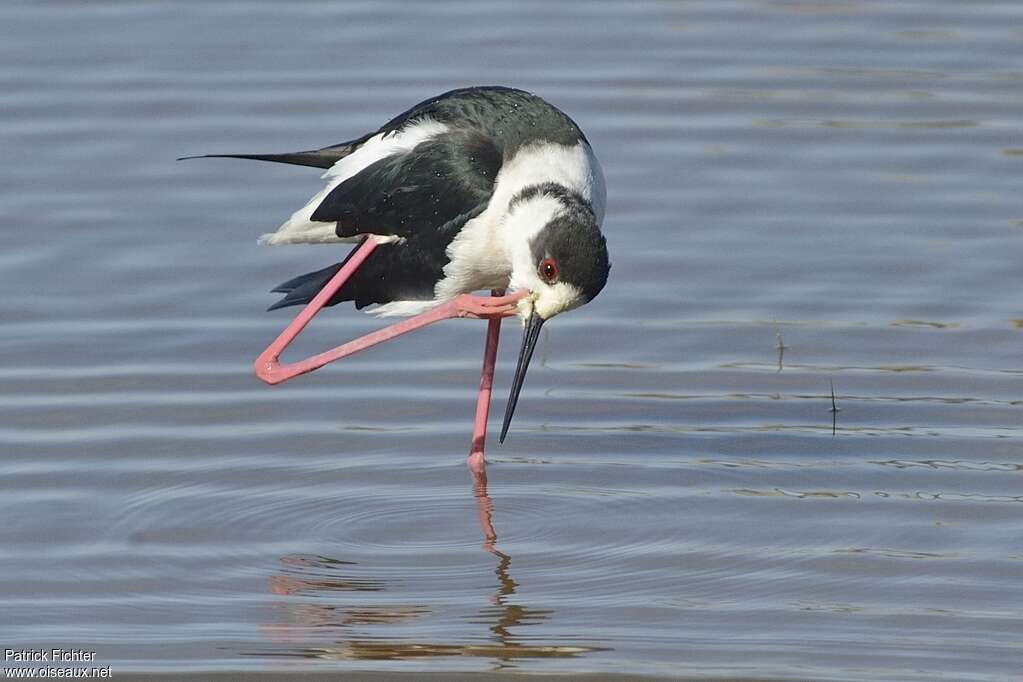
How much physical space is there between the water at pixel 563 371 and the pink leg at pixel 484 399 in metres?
0.10

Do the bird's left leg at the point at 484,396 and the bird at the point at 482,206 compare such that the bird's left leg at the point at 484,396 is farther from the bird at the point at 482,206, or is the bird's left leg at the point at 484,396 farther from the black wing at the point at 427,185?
the black wing at the point at 427,185

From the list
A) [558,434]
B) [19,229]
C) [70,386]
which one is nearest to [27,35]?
[19,229]

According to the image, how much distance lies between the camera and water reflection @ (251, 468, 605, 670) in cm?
522

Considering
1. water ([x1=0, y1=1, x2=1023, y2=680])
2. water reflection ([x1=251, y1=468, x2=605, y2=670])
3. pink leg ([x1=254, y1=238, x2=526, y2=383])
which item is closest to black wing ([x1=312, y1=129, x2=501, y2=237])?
pink leg ([x1=254, y1=238, x2=526, y2=383])

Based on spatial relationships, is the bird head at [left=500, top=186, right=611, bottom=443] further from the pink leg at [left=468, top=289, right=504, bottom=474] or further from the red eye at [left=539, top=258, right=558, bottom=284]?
the pink leg at [left=468, top=289, right=504, bottom=474]

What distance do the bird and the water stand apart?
554mm

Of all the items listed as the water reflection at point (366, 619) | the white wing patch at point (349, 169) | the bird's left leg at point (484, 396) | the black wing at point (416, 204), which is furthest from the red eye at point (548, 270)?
the water reflection at point (366, 619)

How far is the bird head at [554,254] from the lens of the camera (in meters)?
6.16

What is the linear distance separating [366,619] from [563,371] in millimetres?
2106

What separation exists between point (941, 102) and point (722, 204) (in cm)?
158

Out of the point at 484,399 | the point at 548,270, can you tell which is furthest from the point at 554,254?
the point at 484,399

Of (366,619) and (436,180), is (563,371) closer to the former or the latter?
(436,180)

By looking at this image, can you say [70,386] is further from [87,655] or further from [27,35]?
[27,35]

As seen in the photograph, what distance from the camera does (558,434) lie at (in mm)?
6848
